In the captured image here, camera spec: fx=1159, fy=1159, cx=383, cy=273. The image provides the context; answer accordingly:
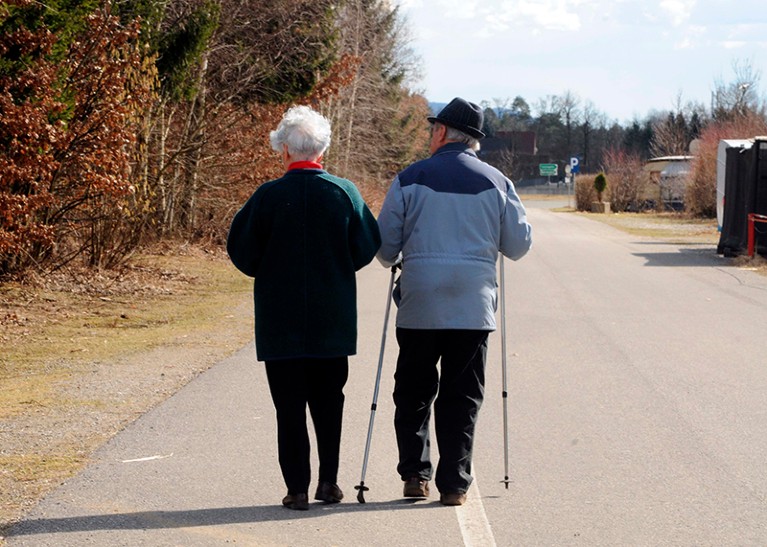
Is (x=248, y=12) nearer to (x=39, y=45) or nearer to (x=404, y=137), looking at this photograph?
(x=39, y=45)

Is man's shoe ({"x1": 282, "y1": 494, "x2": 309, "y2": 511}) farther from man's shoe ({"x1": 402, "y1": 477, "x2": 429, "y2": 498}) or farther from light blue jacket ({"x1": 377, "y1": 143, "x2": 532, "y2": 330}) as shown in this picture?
light blue jacket ({"x1": 377, "y1": 143, "x2": 532, "y2": 330})

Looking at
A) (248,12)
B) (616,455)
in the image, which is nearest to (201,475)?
(616,455)

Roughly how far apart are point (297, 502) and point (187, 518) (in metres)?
0.53

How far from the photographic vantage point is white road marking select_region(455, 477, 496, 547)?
506 centimetres

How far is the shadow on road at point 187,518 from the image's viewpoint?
518 centimetres

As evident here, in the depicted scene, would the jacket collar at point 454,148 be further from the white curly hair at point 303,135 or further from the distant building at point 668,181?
the distant building at point 668,181

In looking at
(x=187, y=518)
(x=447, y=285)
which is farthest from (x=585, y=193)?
(x=187, y=518)

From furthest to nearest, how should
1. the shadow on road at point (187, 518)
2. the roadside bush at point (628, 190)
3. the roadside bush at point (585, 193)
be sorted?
the roadside bush at point (585, 193) < the roadside bush at point (628, 190) < the shadow on road at point (187, 518)

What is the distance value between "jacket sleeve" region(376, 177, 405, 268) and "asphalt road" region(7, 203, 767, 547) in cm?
123

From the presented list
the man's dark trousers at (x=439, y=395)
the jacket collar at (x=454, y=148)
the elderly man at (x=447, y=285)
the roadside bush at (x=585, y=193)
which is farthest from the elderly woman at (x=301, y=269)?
the roadside bush at (x=585, y=193)

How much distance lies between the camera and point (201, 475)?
620 centimetres

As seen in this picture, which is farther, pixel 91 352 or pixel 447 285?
pixel 91 352

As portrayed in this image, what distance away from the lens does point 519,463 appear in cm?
657

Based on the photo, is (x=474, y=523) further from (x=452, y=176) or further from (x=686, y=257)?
(x=686, y=257)
